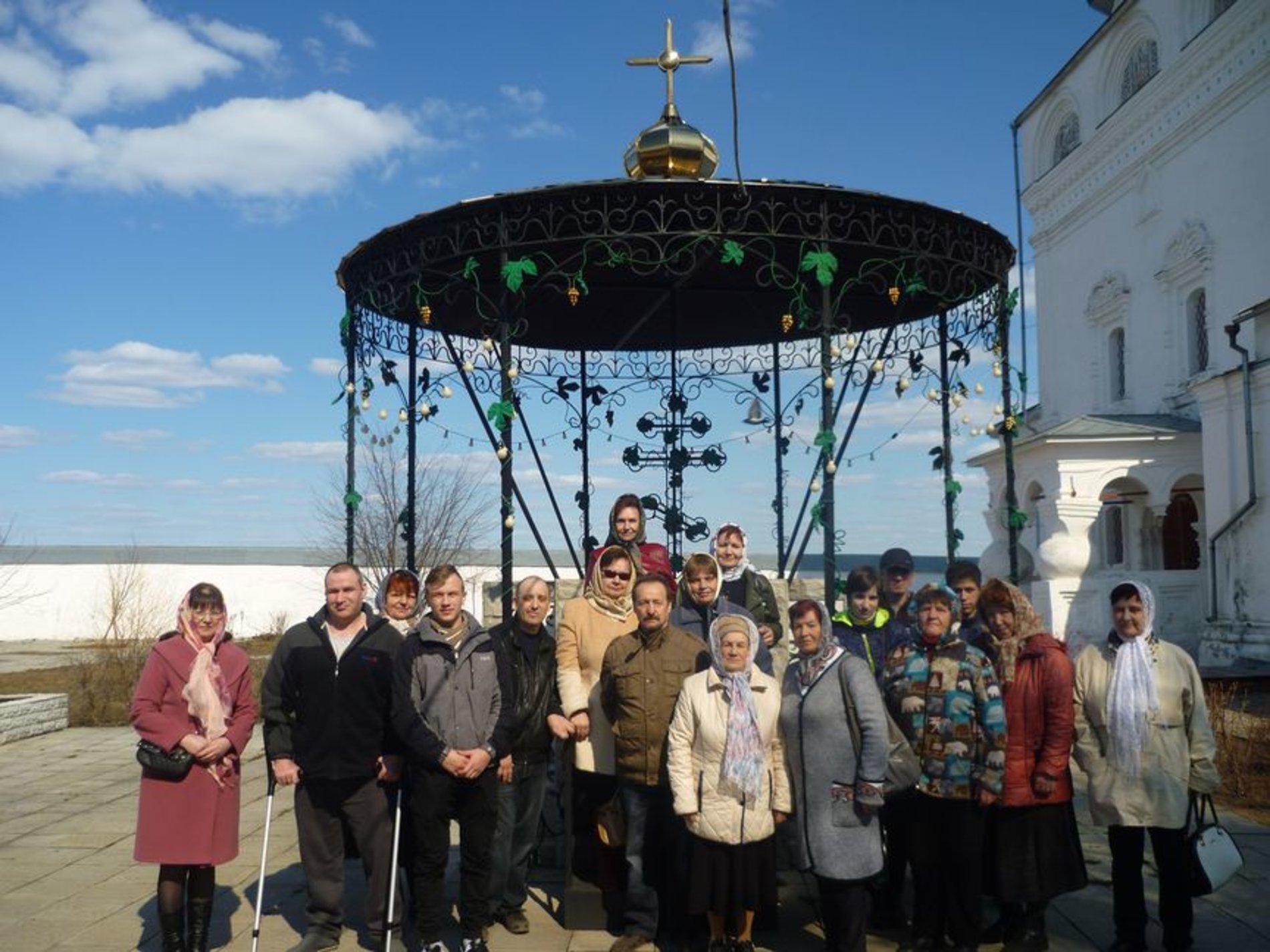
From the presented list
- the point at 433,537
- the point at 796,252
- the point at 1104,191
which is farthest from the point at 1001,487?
the point at 796,252

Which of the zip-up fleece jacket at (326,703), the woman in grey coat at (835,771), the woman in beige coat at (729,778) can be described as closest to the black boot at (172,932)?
the zip-up fleece jacket at (326,703)

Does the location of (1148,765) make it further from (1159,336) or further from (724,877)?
(1159,336)

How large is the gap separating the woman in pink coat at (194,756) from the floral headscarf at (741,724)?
85.0 inches

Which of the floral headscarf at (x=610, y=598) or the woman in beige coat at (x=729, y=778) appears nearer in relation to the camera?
the woman in beige coat at (x=729, y=778)

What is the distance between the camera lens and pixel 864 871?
5012 mm

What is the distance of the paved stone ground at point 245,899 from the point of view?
224 inches

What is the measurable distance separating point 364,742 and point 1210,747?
3916mm

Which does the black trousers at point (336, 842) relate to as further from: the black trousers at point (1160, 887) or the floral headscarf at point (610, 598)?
the black trousers at point (1160, 887)

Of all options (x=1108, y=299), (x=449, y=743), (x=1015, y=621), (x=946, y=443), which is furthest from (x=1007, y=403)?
(x=1108, y=299)

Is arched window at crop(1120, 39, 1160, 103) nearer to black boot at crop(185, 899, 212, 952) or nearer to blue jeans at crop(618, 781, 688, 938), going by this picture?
blue jeans at crop(618, 781, 688, 938)

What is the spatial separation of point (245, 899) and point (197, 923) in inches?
55.5

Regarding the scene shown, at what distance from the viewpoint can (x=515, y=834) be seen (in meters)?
5.93

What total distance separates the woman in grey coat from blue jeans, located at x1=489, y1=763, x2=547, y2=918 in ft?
4.51

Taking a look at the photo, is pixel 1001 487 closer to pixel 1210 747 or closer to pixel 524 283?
pixel 524 283
